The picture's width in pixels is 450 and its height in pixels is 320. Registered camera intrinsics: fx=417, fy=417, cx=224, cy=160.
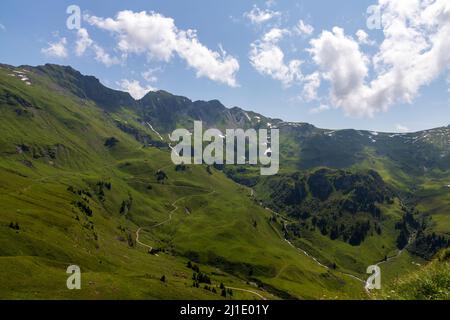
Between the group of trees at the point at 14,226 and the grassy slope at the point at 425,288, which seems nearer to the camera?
the grassy slope at the point at 425,288

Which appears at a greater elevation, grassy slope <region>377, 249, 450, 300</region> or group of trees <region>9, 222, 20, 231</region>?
grassy slope <region>377, 249, 450, 300</region>

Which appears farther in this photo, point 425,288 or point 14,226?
point 14,226

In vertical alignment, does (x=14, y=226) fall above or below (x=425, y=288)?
below

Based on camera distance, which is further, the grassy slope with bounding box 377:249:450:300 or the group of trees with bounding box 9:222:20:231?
the group of trees with bounding box 9:222:20:231

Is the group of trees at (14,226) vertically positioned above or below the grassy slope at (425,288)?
below
